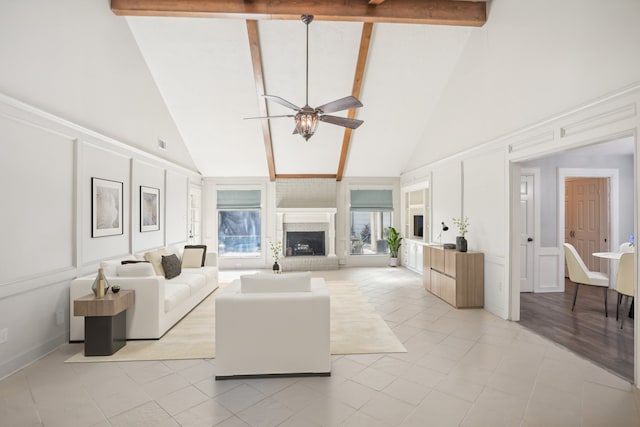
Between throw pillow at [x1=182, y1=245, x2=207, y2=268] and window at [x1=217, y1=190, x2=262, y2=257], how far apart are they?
9.04ft

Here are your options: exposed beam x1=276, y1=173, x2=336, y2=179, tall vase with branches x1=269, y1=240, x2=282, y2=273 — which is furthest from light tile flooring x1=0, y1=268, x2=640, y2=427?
exposed beam x1=276, y1=173, x2=336, y2=179

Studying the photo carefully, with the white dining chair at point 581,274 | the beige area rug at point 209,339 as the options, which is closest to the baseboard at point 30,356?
the beige area rug at point 209,339

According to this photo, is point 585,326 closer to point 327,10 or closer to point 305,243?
point 327,10

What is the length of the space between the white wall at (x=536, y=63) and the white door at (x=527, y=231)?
1.49 m

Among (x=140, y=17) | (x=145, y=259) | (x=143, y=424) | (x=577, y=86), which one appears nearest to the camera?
(x=143, y=424)

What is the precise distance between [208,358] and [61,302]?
1.78 metres

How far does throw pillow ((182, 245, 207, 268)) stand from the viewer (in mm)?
6019

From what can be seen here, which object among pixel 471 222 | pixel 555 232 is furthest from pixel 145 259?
pixel 555 232

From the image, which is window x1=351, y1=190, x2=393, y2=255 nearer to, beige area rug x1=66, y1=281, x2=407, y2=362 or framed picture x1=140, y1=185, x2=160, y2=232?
beige area rug x1=66, y1=281, x2=407, y2=362

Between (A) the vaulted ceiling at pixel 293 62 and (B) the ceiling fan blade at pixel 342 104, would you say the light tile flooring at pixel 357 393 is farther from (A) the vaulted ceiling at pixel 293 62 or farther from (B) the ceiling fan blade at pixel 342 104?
(A) the vaulted ceiling at pixel 293 62

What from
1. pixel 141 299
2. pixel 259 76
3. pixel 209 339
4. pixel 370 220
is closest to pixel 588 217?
pixel 370 220

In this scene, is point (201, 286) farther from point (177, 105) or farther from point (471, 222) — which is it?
point (471, 222)

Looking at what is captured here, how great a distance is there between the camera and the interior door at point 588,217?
6.39 meters

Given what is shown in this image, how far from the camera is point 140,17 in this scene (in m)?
4.61
